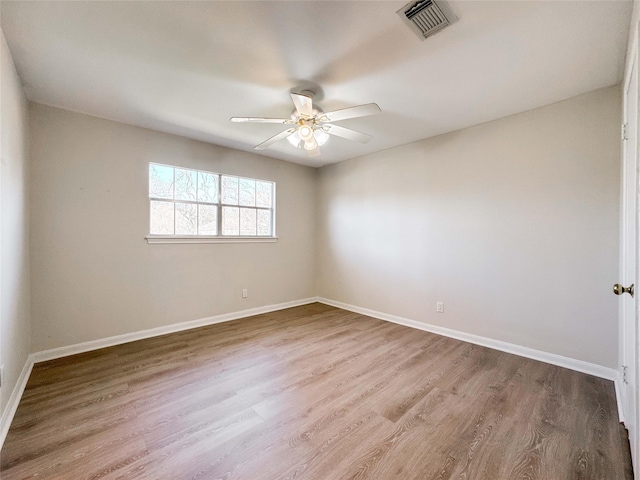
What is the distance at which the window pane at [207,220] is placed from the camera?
372 cm

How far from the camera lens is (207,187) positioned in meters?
3.78

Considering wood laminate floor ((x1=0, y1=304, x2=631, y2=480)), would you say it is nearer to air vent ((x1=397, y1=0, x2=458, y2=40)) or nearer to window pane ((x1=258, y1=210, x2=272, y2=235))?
window pane ((x1=258, y1=210, x2=272, y2=235))

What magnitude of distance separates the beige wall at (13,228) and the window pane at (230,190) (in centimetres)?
197

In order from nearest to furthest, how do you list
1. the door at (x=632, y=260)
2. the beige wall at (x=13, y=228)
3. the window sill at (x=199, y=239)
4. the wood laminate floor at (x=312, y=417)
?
the door at (x=632, y=260) < the wood laminate floor at (x=312, y=417) < the beige wall at (x=13, y=228) < the window sill at (x=199, y=239)

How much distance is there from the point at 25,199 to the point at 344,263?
3858 millimetres

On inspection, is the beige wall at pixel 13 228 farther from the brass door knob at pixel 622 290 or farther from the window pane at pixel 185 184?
the brass door knob at pixel 622 290

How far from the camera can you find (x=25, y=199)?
7.80 ft

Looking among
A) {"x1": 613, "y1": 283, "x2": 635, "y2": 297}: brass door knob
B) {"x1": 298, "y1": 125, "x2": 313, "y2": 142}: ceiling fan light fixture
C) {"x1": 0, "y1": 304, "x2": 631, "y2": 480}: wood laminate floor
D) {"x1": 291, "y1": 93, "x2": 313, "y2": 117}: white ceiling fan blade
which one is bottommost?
{"x1": 0, "y1": 304, "x2": 631, "y2": 480}: wood laminate floor

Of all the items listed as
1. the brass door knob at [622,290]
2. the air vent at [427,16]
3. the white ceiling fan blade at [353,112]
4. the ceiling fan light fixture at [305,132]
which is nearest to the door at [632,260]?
the brass door knob at [622,290]

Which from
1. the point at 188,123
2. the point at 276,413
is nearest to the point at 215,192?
the point at 188,123

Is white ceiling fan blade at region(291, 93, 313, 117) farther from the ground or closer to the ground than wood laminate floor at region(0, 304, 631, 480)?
farther from the ground

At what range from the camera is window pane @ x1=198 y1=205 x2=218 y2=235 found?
12.2 ft

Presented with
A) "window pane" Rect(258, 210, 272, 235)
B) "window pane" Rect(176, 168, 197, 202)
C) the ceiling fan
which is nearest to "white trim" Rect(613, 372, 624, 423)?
the ceiling fan

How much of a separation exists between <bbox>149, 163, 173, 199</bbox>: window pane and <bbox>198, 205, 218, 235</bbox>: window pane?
433 mm
